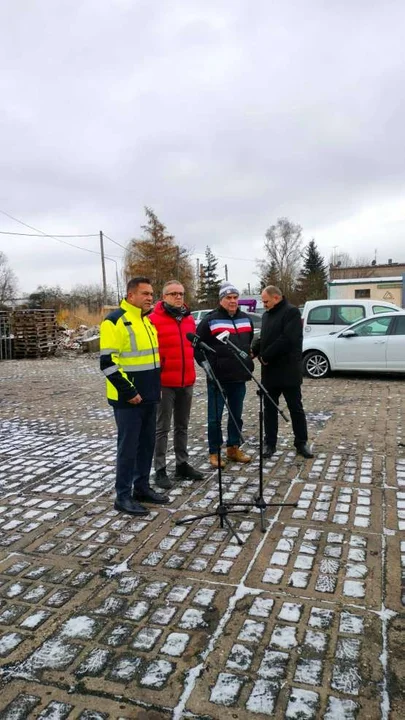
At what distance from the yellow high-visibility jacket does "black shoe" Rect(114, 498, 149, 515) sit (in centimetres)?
→ 78

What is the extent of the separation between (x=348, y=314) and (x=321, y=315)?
0.64 m

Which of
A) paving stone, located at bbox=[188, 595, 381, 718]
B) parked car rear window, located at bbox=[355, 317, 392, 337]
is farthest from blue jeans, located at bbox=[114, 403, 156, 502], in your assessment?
parked car rear window, located at bbox=[355, 317, 392, 337]

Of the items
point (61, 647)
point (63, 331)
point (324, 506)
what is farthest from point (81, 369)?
point (61, 647)

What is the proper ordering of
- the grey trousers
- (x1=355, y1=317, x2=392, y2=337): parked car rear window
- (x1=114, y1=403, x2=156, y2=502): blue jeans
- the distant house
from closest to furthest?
(x1=114, y1=403, x2=156, y2=502): blue jeans → the grey trousers → (x1=355, y1=317, x2=392, y2=337): parked car rear window → the distant house

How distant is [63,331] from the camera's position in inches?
934

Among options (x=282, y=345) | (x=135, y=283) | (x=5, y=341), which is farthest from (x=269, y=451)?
(x=5, y=341)

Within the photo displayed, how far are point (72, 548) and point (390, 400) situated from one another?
6493mm

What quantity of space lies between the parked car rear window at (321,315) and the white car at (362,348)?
1175 millimetres

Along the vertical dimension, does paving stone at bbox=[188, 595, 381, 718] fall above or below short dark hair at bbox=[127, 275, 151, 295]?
below

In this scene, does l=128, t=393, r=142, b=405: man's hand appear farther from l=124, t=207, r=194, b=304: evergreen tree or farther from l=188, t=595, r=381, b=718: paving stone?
l=124, t=207, r=194, b=304: evergreen tree

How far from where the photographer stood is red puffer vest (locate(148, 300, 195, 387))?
453 cm

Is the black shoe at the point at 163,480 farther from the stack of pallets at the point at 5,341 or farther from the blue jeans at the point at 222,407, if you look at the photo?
the stack of pallets at the point at 5,341

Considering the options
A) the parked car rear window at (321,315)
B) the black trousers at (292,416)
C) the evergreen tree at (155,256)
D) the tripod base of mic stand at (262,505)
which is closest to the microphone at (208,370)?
the tripod base of mic stand at (262,505)

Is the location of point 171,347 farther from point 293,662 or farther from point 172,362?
point 293,662
